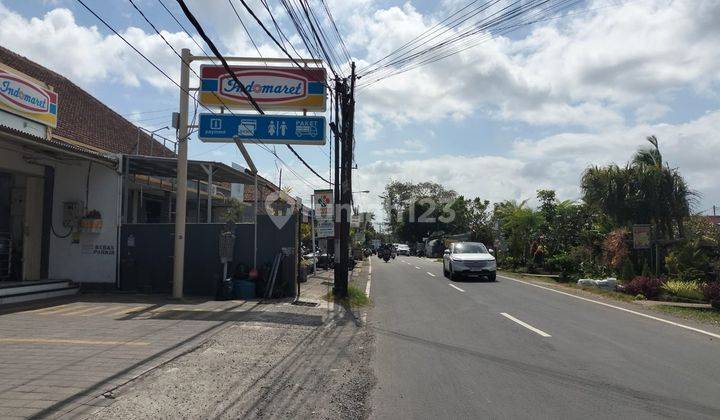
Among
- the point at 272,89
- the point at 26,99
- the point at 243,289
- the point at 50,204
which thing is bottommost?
the point at 243,289

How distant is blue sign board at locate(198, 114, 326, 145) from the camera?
1691cm

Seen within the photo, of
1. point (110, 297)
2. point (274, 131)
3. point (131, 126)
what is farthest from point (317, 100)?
point (131, 126)

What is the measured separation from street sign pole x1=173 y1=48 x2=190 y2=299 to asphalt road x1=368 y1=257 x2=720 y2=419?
5009 mm

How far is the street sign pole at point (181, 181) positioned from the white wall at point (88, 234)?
228 cm

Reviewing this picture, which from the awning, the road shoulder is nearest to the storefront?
the awning

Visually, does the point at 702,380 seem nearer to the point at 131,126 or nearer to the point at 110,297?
the point at 110,297

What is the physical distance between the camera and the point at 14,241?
49.3 ft

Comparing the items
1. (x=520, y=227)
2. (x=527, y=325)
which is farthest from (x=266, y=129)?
(x=520, y=227)

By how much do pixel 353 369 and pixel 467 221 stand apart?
54820 mm

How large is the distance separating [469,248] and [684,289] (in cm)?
1013

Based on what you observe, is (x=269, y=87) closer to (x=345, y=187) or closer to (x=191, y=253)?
(x=345, y=187)

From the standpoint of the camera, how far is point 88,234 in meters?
15.7

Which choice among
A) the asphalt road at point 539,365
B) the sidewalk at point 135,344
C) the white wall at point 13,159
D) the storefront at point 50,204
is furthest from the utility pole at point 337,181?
the white wall at point 13,159

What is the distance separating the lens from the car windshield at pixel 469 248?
24.3m
